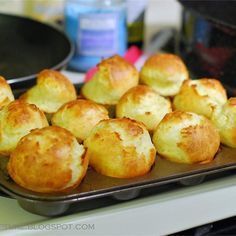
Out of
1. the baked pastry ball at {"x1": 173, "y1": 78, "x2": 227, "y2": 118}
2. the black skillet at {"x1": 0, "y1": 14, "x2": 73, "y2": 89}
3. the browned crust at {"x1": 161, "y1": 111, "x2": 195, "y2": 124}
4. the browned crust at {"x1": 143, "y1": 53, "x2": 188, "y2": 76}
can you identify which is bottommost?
the black skillet at {"x1": 0, "y1": 14, "x2": 73, "y2": 89}

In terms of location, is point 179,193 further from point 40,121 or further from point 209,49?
point 209,49

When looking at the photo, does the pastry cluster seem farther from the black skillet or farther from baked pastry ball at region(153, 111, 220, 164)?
the black skillet

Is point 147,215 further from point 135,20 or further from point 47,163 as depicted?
point 135,20

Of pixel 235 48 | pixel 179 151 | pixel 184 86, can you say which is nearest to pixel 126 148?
pixel 179 151

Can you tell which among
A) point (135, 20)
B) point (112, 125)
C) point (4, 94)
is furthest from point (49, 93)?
point (135, 20)

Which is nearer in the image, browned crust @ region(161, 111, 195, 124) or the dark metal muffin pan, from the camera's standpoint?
the dark metal muffin pan

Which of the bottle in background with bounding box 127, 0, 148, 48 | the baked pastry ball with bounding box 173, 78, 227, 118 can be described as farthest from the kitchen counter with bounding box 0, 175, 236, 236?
the bottle in background with bounding box 127, 0, 148, 48

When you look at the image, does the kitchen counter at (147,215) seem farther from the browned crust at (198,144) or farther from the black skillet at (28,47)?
the black skillet at (28,47)
